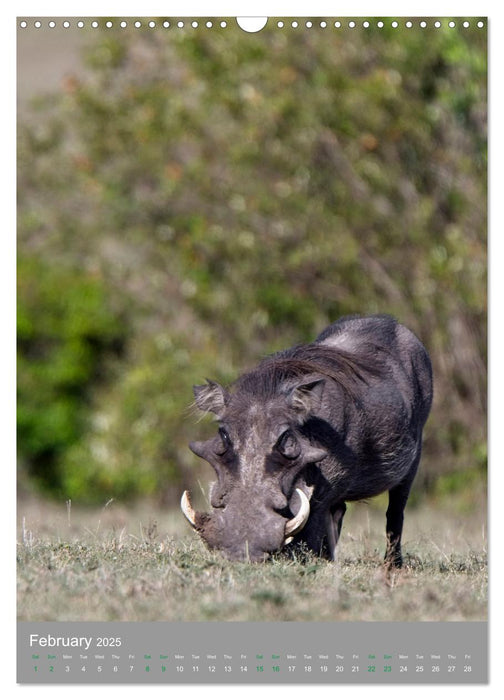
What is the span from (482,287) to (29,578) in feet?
25.9

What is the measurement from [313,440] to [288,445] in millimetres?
293

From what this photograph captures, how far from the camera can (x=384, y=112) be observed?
12.7 metres

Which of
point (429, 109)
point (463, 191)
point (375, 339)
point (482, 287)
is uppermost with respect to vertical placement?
point (429, 109)

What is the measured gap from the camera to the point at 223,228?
13805 mm

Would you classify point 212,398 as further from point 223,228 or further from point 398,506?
point 223,228

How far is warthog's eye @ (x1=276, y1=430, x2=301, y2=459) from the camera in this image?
5410 mm

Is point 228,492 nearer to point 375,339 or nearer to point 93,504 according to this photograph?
point 375,339

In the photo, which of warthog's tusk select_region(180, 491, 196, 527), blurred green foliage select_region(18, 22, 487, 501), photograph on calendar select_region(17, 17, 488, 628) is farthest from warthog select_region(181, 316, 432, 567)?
blurred green foliage select_region(18, 22, 487, 501)

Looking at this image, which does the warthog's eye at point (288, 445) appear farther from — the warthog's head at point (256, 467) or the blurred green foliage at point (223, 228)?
the blurred green foliage at point (223, 228)

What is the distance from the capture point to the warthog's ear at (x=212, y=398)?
5.73 meters

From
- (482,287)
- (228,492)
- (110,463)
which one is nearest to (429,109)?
(482,287)

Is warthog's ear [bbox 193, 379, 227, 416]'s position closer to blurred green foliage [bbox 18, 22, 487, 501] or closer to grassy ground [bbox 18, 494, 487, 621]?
grassy ground [bbox 18, 494, 487, 621]

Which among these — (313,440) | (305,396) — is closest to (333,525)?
(313,440)

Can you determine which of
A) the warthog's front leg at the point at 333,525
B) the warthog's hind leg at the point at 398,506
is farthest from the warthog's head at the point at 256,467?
the warthog's hind leg at the point at 398,506
